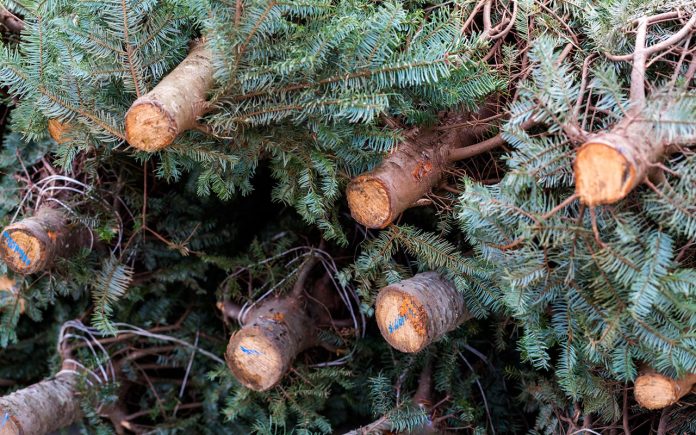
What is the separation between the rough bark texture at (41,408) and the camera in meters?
1.35

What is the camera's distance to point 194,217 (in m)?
1.67

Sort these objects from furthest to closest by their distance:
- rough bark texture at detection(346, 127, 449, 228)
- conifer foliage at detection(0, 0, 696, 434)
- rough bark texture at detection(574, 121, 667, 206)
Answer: rough bark texture at detection(346, 127, 449, 228), conifer foliage at detection(0, 0, 696, 434), rough bark texture at detection(574, 121, 667, 206)

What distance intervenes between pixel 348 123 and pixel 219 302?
772mm

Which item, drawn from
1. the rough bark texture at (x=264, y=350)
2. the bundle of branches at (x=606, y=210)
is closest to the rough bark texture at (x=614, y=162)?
the bundle of branches at (x=606, y=210)

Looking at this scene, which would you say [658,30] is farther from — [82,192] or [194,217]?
[82,192]

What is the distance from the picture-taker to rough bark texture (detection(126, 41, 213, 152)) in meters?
0.96

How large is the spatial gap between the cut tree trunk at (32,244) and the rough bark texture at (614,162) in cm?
Result: 113

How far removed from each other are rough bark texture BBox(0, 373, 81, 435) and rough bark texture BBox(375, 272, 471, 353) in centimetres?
86

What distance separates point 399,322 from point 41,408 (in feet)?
3.02

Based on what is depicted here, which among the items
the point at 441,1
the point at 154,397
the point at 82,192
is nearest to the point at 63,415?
the point at 154,397

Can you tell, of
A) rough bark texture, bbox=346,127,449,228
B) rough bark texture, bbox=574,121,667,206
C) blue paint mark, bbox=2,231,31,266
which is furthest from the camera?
blue paint mark, bbox=2,231,31,266

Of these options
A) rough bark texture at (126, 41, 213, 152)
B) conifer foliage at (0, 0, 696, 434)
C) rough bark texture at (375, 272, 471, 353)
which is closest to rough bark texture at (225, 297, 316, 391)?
conifer foliage at (0, 0, 696, 434)

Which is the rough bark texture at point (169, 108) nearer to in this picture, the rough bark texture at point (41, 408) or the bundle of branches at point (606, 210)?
the bundle of branches at point (606, 210)

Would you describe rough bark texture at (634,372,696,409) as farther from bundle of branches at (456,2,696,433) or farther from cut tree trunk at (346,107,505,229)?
cut tree trunk at (346,107,505,229)
